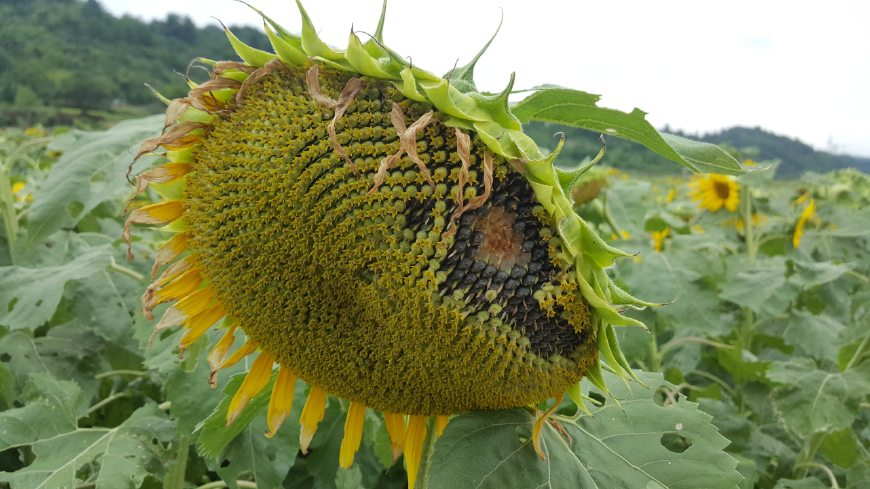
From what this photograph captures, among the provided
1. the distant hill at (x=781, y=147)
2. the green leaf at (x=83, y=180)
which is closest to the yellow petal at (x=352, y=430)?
the green leaf at (x=83, y=180)

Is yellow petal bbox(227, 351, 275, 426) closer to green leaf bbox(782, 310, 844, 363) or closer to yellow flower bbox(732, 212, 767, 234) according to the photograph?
green leaf bbox(782, 310, 844, 363)

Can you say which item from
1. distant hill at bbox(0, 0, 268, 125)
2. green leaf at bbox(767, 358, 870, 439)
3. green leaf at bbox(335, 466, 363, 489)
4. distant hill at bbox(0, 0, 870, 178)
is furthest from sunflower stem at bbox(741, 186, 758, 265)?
distant hill at bbox(0, 0, 268, 125)

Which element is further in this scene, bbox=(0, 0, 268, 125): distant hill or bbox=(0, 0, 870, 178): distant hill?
bbox=(0, 0, 268, 125): distant hill

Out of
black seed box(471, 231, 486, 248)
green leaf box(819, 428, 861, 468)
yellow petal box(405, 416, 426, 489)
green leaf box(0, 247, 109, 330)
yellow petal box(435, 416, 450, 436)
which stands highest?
black seed box(471, 231, 486, 248)

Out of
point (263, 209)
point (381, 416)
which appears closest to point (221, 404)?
point (381, 416)

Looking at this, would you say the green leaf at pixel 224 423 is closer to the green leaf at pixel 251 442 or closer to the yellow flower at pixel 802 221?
the green leaf at pixel 251 442

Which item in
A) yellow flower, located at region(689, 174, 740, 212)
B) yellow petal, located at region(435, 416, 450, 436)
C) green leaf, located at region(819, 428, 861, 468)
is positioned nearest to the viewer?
yellow petal, located at region(435, 416, 450, 436)

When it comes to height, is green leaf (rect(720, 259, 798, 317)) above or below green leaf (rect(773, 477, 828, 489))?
above
